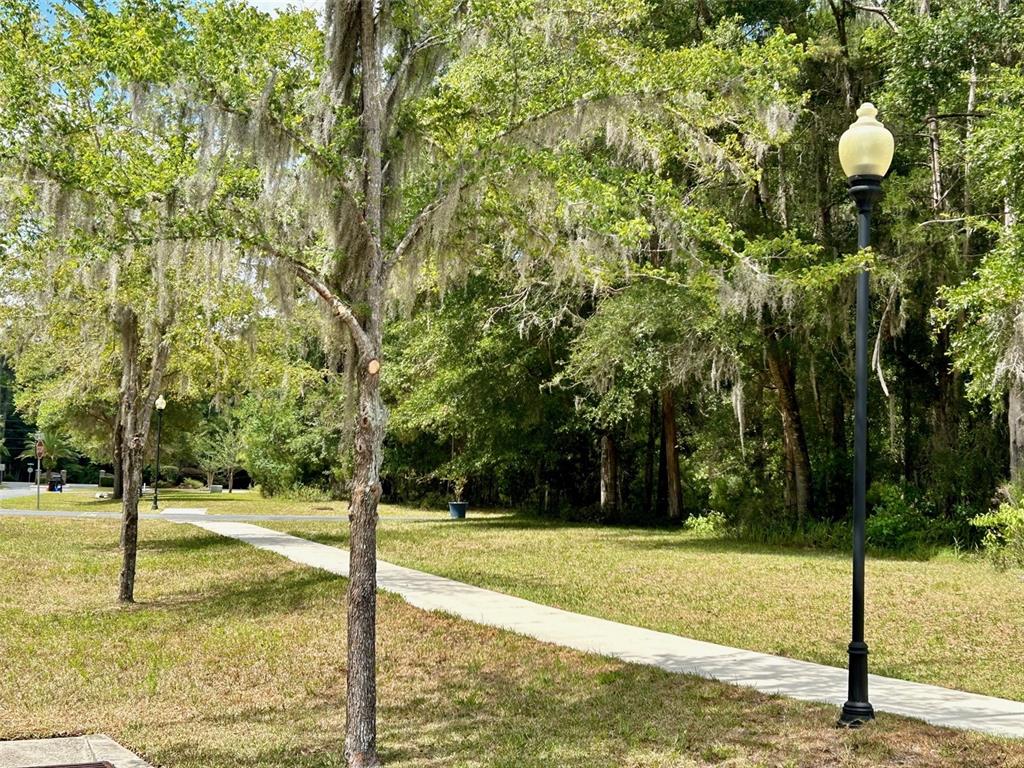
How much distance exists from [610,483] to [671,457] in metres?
2.58

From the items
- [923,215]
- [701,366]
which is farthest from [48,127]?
[923,215]

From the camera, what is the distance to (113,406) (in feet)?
111

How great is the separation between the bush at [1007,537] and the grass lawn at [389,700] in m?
8.97

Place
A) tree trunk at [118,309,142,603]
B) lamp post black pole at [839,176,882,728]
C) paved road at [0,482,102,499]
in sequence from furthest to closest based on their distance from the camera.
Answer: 1. paved road at [0,482,102,499]
2. tree trunk at [118,309,142,603]
3. lamp post black pole at [839,176,882,728]

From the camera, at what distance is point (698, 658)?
838 centimetres

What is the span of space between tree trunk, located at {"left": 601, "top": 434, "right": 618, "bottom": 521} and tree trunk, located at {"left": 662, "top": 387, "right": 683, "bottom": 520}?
1.42 meters

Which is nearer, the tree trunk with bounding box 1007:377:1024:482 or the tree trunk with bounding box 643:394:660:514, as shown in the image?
the tree trunk with bounding box 1007:377:1024:482

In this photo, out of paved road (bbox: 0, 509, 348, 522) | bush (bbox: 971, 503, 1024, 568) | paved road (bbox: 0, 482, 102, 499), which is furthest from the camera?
paved road (bbox: 0, 482, 102, 499)

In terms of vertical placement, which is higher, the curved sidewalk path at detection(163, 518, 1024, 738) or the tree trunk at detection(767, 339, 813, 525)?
the tree trunk at detection(767, 339, 813, 525)

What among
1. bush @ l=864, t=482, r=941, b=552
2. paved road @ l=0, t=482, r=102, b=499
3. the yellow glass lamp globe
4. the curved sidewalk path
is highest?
the yellow glass lamp globe

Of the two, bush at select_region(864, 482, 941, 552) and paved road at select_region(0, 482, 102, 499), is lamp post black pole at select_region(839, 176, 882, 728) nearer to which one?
bush at select_region(864, 482, 941, 552)

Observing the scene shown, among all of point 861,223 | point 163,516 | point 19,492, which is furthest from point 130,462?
point 19,492

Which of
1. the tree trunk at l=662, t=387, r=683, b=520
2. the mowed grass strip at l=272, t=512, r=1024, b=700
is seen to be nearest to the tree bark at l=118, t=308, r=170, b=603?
the mowed grass strip at l=272, t=512, r=1024, b=700

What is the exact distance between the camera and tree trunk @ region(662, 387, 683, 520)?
24.1 metres
